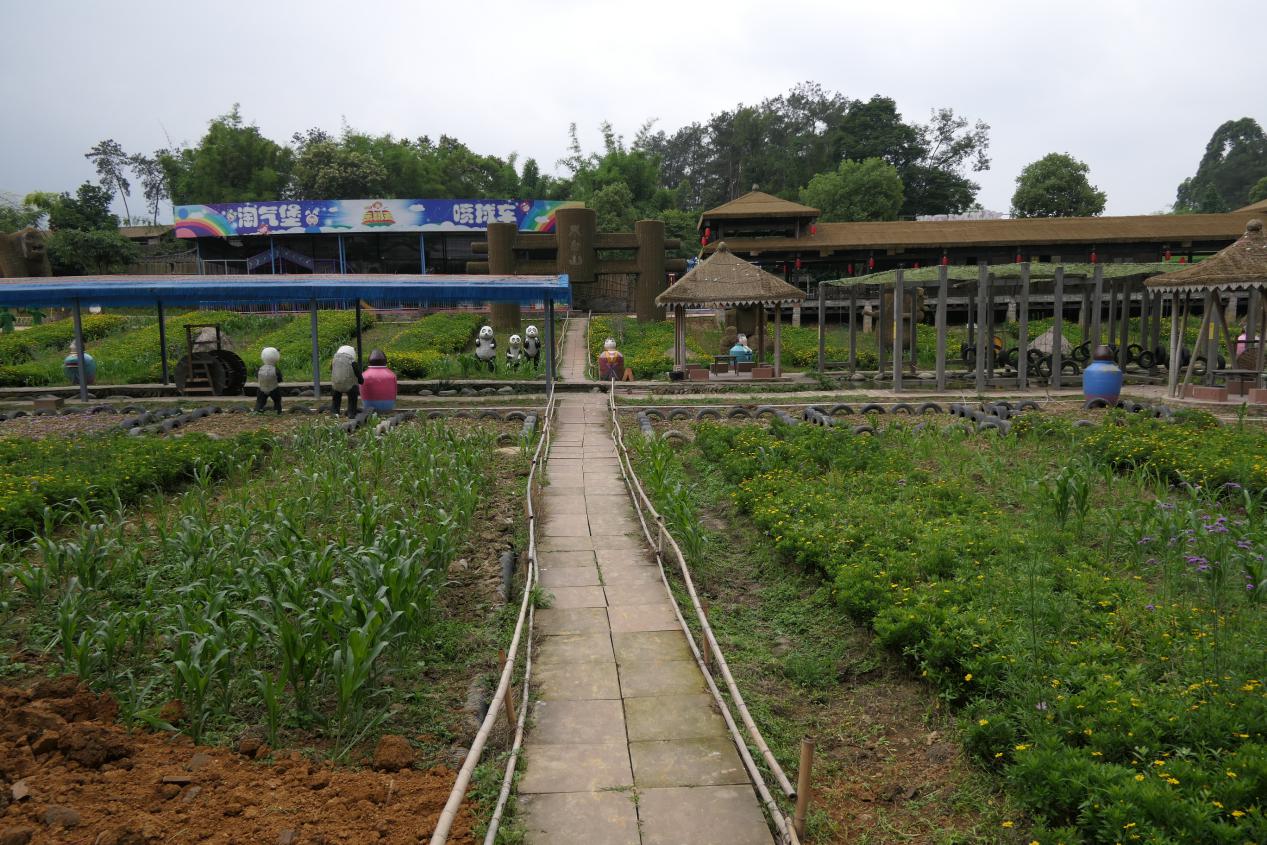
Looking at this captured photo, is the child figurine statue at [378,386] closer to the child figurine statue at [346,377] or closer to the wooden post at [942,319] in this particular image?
the child figurine statue at [346,377]

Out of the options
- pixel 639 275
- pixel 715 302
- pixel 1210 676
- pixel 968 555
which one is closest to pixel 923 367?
pixel 715 302

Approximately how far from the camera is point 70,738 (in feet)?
14.0

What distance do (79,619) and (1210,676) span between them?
654 centimetres

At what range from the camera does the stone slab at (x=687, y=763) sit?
4.38 m

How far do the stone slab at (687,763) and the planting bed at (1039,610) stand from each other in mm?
420

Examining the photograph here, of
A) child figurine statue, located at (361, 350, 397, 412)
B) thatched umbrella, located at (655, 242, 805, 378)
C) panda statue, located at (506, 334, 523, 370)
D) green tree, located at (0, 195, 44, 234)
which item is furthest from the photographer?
green tree, located at (0, 195, 44, 234)

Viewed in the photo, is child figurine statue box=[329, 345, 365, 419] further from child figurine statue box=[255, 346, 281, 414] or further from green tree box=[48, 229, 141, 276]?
green tree box=[48, 229, 141, 276]

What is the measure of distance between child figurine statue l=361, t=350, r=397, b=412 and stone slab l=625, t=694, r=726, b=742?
451 inches

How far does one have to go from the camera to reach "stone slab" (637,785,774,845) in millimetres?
3906

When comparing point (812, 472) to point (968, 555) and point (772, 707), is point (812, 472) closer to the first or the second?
point (968, 555)

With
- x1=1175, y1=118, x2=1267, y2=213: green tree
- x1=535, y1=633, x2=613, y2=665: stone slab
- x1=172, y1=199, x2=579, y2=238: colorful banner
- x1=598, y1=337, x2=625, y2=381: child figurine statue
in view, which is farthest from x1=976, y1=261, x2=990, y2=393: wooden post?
x1=1175, y1=118, x2=1267, y2=213: green tree

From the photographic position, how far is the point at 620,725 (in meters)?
4.96

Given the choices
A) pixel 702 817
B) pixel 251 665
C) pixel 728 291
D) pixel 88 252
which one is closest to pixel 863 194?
pixel 728 291

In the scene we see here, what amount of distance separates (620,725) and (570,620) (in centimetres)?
167
